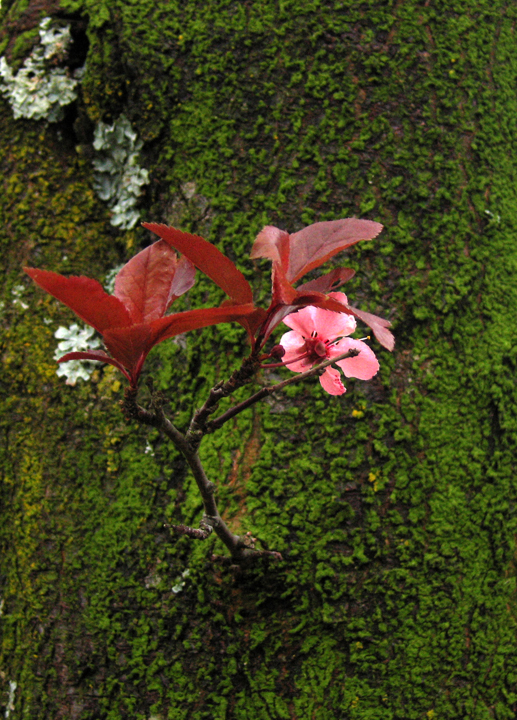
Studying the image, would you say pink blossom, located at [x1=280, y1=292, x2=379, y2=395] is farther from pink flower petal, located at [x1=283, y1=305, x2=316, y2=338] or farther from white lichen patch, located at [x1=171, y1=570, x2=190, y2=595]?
white lichen patch, located at [x1=171, y1=570, x2=190, y2=595]

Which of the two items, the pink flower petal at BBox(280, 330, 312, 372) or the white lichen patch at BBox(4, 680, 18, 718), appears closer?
the pink flower petal at BBox(280, 330, 312, 372)

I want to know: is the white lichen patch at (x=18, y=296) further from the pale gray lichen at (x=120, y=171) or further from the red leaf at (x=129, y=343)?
the red leaf at (x=129, y=343)

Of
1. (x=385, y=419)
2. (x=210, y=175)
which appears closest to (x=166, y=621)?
(x=385, y=419)

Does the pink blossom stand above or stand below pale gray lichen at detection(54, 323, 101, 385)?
above

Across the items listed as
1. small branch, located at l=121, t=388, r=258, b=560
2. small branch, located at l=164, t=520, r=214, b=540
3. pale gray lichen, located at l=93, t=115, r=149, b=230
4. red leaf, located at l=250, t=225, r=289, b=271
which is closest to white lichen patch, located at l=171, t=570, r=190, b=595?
small branch, located at l=121, t=388, r=258, b=560

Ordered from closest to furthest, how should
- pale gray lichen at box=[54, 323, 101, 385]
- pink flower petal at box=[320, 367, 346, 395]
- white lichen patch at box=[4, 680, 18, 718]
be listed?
1. pink flower petal at box=[320, 367, 346, 395]
2. white lichen patch at box=[4, 680, 18, 718]
3. pale gray lichen at box=[54, 323, 101, 385]

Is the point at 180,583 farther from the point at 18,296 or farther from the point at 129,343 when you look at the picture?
the point at 18,296

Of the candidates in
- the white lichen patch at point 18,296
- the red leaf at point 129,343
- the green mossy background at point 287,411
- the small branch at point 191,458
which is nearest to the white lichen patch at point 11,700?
the green mossy background at point 287,411
